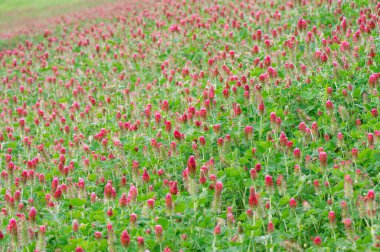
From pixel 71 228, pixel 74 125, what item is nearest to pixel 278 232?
pixel 71 228

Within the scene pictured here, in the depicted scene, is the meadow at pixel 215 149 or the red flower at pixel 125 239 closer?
the red flower at pixel 125 239

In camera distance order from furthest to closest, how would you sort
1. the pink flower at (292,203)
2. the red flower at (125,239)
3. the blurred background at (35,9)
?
the blurred background at (35,9) → the pink flower at (292,203) → the red flower at (125,239)

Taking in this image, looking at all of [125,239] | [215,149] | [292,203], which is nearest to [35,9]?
[215,149]

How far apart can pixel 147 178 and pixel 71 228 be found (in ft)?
2.97

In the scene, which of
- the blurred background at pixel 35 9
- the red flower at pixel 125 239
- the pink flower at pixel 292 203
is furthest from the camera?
the blurred background at pixel 35 9

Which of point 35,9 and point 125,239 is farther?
point 35,9

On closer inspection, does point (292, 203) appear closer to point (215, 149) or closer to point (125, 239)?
point (125, 239)

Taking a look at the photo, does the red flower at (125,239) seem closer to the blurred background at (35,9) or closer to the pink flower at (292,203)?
the pink flower at (292,203)

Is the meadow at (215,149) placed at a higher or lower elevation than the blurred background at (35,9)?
lower

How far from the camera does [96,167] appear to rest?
5879 millimetres

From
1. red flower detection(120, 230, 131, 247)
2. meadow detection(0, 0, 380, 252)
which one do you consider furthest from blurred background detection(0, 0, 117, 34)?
red flower detection(120, 230, 131, 247)

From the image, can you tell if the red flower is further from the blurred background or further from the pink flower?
the blurred background

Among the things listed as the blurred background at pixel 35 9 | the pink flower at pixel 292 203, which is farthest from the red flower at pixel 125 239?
the blurred background at pixel 35 9

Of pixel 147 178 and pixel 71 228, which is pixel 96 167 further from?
pixel 71 228
